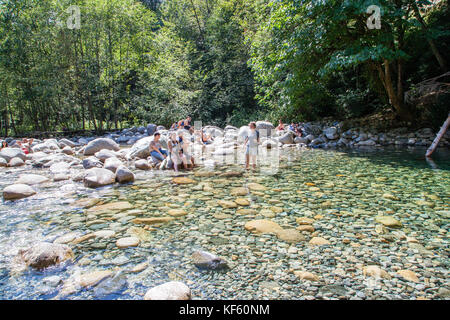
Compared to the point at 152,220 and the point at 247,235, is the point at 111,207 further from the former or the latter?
the point at 247,235

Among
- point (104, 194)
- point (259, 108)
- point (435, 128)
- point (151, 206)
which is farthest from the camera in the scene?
point (259, 108)

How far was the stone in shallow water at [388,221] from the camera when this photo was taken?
12.5ft

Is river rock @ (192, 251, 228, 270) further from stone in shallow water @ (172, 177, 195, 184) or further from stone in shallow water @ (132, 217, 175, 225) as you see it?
stone in shallow water @ (172, 177, 195, 184)

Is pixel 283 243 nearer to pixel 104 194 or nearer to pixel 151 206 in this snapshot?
pixel 151 206

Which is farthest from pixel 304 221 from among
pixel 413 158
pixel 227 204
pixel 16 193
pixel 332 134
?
pixel 332 134

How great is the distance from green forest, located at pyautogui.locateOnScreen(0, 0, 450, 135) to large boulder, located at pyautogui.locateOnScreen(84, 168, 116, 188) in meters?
8.76

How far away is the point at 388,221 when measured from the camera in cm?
396

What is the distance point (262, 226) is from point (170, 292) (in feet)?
6.35

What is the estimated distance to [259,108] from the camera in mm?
25391

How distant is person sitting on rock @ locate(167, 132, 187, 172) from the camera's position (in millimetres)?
8543

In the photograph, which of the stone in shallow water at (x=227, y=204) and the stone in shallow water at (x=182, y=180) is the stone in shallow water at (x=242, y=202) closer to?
the stone in shallow water at (x=227, y=204)

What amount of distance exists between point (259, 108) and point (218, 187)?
2025 centimetres

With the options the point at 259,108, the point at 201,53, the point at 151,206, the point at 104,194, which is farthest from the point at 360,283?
the point at 201,53

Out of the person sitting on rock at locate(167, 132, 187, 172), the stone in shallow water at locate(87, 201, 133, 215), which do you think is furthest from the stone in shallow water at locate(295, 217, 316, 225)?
the person sitting on rock at locate(167, 132, 187, 172)
